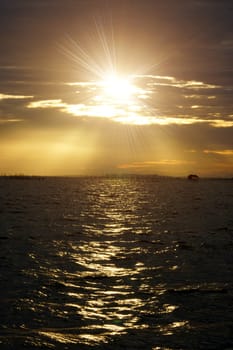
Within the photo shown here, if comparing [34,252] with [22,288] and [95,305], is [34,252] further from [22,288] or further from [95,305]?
[95,305]

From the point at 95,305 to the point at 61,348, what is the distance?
148 inches

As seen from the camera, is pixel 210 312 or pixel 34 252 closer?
pixel 210 312

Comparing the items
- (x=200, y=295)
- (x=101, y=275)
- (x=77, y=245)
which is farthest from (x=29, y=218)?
(x=200, y=295)

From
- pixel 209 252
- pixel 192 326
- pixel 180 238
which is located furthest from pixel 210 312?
pixel 180 238

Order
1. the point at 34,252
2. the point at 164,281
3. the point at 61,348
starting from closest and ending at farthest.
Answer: the point at 61,348 → the point at 164,281 → the point at 34,252

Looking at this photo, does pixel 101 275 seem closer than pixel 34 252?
Yes

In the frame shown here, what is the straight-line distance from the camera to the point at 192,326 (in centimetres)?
1302

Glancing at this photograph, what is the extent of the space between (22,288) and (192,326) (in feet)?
22.2

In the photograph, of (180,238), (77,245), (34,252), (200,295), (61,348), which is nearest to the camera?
(61,348)

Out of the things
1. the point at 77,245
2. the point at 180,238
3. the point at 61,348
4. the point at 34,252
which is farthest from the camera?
the point at 180,238

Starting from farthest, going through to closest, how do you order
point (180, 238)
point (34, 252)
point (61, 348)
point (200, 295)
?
point (180, 238) < point (34, 252) < point (200, 295) < point (61, 348)

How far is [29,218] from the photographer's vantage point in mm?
43219

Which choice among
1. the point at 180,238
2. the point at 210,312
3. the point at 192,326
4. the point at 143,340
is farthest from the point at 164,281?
the point at 180,238

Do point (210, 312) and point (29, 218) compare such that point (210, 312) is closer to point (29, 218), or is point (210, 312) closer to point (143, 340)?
point (143, 340)
